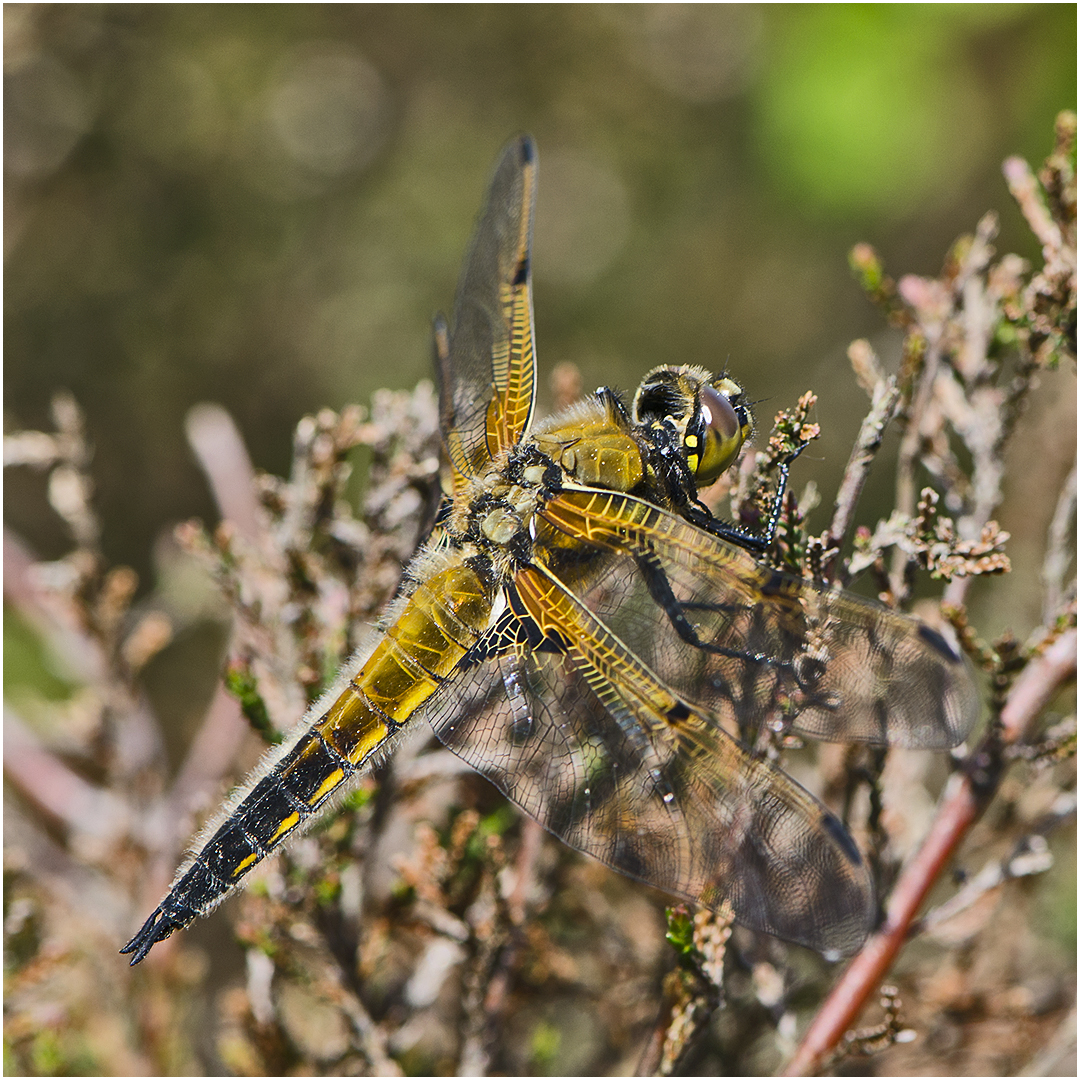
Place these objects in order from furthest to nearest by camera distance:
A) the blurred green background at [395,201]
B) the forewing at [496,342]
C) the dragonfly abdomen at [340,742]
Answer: the blurred green background at [395,201] < the forewing at [496,342] < the dragonfly abdomen at [340,742]

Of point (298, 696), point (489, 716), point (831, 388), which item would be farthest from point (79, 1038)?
point (831, 388)

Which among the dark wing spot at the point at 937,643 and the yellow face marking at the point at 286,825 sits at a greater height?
the dark wing spot at the point at 937,643

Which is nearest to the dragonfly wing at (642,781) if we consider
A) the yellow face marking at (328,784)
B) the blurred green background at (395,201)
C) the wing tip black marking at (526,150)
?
the yellow face marking at (328,784)

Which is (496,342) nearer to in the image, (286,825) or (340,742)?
(340,742)

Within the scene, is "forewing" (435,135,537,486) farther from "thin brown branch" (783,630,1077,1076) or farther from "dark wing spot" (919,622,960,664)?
"thin brown branch" (783,630,1077,1076)

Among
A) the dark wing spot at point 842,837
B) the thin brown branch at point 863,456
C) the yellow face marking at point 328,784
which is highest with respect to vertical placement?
the thin brown branch at point 863,456

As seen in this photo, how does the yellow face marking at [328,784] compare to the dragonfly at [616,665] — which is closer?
the dragonfly at [616,665]

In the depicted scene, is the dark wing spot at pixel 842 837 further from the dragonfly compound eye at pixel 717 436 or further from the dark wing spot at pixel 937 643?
the dragonfly compound eye at pixel 717 436
